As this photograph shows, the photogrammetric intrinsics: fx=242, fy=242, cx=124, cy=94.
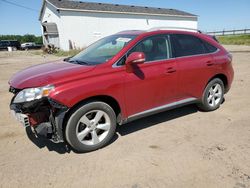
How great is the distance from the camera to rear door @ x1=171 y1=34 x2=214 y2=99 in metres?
4.40

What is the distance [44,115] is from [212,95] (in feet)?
11.4

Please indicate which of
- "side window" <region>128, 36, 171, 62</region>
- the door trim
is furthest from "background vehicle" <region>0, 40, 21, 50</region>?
the door trim

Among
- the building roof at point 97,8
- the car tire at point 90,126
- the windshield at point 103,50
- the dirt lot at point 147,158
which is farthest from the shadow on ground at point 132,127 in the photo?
the building roof at point 97,8

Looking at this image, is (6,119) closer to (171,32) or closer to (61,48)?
(171,32)

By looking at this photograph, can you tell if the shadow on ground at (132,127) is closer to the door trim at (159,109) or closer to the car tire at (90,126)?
the car tire at (90,126)

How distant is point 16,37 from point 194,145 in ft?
182

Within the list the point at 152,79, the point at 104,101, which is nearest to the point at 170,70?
the point at 152,79

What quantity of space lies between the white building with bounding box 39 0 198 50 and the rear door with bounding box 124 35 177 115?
2286 cm

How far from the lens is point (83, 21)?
26469 millimetres

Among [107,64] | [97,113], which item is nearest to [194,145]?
[97,113]

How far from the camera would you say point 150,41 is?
4.15m

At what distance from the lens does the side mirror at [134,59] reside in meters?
3.56

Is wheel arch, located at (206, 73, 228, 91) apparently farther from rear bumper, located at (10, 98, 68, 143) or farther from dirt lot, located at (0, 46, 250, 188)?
rear bumper, located at (10, 98, 68, 143)

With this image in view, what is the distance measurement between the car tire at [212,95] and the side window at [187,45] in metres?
0.74
